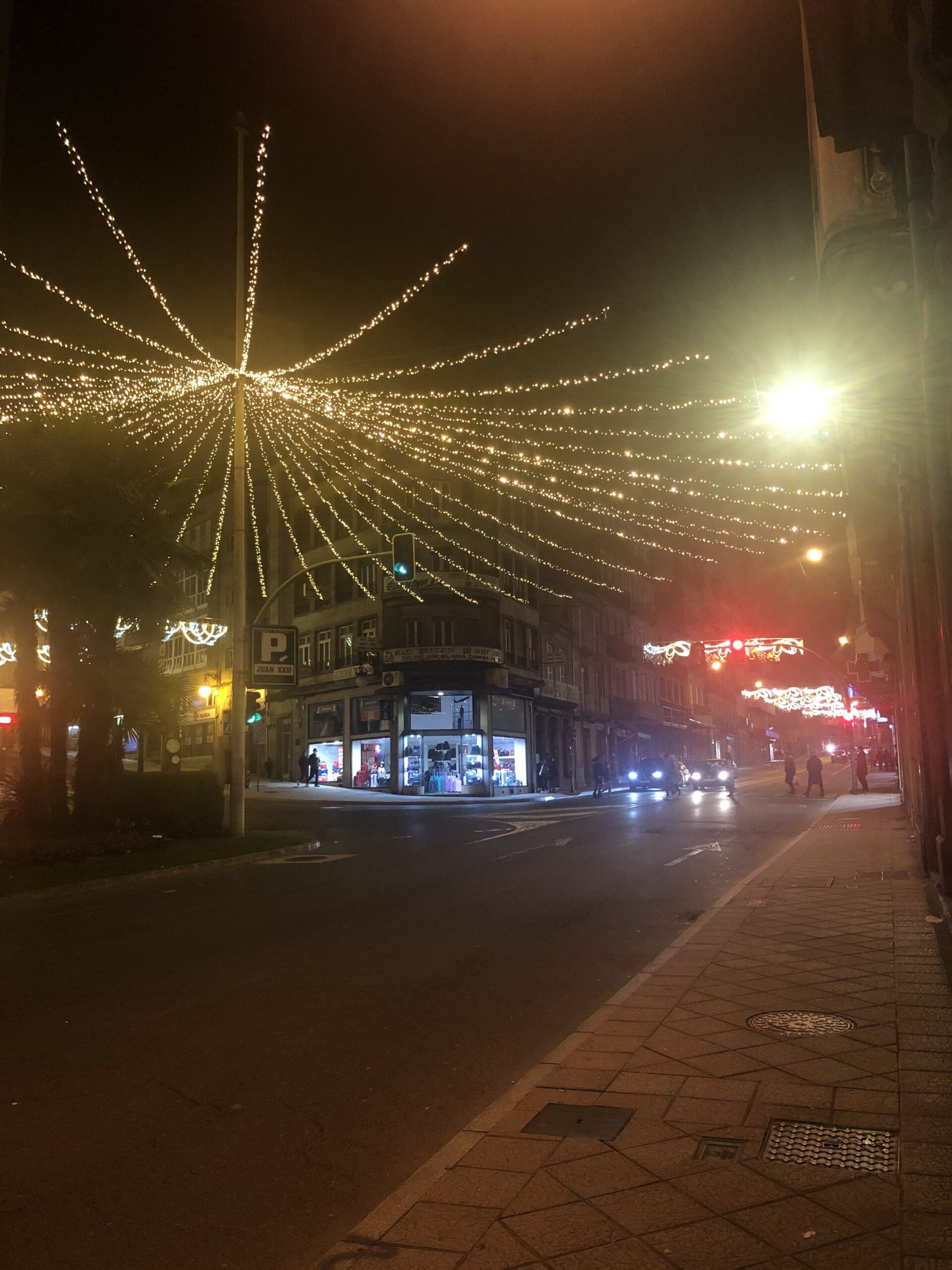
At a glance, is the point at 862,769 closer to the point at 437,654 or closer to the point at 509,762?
the point at 509,762

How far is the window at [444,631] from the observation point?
4200 centimetres

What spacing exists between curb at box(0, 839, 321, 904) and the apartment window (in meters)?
22.4

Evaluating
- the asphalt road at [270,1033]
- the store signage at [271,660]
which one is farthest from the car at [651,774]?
the asphalt road at [270,1033]

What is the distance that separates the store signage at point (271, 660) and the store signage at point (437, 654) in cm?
2009

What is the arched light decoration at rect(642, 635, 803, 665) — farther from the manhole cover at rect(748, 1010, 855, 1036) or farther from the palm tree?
the manhole cover at rect(748, 1010, 855, 1036)

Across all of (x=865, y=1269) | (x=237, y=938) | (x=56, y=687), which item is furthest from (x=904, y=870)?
(x=56, y=687)

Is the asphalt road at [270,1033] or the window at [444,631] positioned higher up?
the window at [444,631]

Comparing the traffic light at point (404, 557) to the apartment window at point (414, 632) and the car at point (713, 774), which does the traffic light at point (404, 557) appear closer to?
the apartment window at point (414, 632)

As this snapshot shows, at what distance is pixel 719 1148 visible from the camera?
3.69 m

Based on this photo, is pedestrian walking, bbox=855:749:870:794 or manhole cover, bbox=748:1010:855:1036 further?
pedestrian walking, bbox=855:749:870:794

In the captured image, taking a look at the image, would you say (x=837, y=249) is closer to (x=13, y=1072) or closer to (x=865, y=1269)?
(x=865, y=1269)

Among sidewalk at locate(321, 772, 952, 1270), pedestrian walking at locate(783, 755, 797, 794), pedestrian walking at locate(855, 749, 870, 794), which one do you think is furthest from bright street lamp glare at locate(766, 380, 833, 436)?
pedestrian walking at locate(783, 755, 797, 794)

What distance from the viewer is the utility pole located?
1961cm

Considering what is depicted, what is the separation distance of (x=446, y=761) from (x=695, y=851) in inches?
1041
